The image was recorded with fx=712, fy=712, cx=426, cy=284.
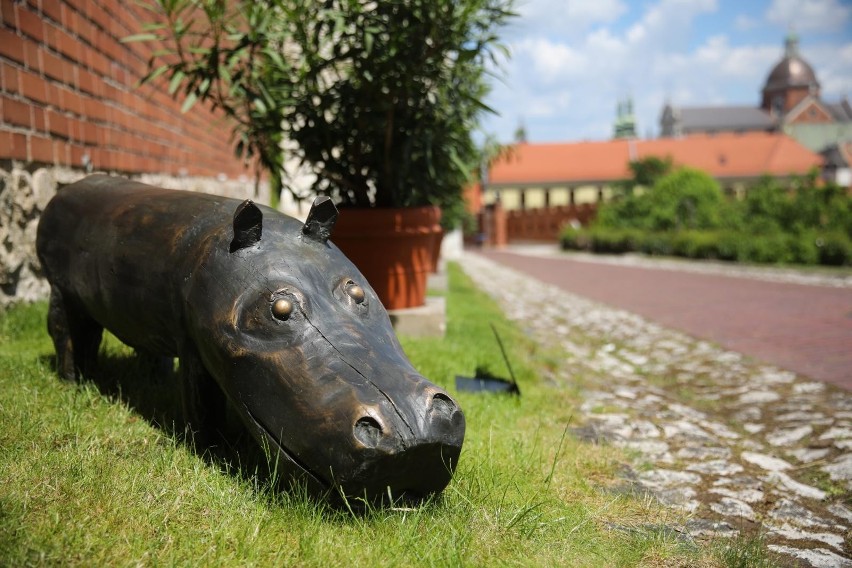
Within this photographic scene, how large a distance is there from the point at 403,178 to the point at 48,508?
3.35 meters

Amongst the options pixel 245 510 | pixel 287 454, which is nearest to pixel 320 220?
pixel 287 454

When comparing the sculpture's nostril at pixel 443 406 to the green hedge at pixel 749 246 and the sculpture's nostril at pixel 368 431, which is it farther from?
the green hedge at pixel 749 246

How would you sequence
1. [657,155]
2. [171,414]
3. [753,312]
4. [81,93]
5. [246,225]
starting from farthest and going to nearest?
1. [657,155]
2. [753,312]
3. [81,93]
4. [171,414]
5. [246,225]

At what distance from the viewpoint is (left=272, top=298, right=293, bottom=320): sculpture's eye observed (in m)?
2.13

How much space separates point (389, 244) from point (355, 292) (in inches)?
94.4

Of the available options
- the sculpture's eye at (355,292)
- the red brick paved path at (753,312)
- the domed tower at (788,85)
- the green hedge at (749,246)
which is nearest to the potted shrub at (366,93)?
the sculpture's eye at (355,292)

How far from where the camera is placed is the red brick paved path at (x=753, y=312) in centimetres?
613

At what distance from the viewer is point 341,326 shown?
7.07 feet

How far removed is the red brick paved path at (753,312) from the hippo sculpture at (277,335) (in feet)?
13.6

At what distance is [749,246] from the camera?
20453 mm

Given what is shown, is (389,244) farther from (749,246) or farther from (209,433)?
(749,246)

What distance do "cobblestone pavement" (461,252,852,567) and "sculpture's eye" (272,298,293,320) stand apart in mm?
1552

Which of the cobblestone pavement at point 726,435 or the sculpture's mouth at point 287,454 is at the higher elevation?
the sculpture's mouth at point 287,454

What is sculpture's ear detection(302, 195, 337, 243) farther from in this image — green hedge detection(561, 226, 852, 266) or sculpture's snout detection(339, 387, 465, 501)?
green hedge detection(561, 226, 852, 266)
